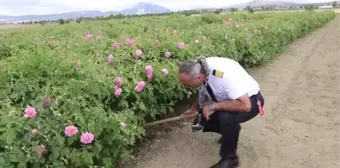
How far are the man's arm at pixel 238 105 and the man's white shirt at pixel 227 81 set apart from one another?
0.03 m

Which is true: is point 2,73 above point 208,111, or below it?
above

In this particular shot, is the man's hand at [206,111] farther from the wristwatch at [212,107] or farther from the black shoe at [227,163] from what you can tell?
the black shoe at [227,163]

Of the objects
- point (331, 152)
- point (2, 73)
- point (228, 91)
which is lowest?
point (331, 152)

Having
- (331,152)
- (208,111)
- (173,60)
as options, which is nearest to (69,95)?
(208,111)

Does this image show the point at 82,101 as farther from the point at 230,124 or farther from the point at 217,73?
the point at 230,124

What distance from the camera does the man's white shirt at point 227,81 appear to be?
313cm

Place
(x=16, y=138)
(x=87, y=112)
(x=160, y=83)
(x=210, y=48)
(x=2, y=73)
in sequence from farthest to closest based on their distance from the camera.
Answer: (x=210, y=48), (x=160, y=83), (x=2, y=73), (x=87, y=112), (x=16, y=138)

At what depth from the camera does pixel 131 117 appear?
322cm

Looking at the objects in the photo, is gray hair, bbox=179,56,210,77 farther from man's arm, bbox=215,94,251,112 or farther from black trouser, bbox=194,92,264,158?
black trouser, bbox=194,92,264,158

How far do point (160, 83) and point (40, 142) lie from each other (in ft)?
5.00

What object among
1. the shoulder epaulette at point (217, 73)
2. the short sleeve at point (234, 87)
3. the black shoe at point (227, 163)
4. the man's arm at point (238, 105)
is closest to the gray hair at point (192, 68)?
the shoulder epaulette at point (217, 73)

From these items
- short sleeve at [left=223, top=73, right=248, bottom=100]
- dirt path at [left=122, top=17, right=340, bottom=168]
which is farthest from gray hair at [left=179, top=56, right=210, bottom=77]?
dirt path at [left=122, top=17, right=340, bottom=168]

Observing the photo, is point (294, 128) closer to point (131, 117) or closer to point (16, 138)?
point (131, 117)

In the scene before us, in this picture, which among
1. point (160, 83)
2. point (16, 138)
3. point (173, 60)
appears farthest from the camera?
point (173, 60)
